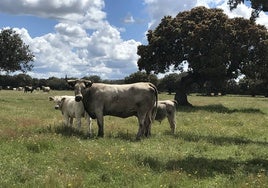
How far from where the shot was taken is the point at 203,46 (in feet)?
151

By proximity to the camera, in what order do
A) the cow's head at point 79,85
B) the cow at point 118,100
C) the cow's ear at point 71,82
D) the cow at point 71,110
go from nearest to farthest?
1. the cow's head at point 79,85
2. the cow's ear at point 71,82
3. the cow at point 118,100
4. the cow at point 71,110

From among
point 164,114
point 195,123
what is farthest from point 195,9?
point 164,114

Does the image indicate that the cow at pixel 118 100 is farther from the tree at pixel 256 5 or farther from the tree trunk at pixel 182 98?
the tree trunk at pixel 182 98

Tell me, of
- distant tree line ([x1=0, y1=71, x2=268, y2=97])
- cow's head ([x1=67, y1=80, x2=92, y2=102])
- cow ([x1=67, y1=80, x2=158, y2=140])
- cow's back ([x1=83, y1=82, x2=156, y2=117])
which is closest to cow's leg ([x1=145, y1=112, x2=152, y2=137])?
cow ([x1=67, y1=80, x2=158, y2=140])

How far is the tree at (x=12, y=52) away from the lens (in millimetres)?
55594

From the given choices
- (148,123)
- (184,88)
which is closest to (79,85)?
(148,123)

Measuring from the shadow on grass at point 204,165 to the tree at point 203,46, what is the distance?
98.7 ft

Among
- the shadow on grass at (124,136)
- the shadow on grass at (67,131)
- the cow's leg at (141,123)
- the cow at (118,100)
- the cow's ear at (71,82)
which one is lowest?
the shadow on grass at (124,136)

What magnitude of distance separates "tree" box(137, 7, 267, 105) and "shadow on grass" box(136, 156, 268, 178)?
1185 inches

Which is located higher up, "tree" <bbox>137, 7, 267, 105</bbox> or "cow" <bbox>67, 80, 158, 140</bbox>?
"tree" <bbox>137, 7, 267, 105</bbox>

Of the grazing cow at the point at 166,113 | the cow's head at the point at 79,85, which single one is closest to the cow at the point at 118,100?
the cow's head at the point at 79,85

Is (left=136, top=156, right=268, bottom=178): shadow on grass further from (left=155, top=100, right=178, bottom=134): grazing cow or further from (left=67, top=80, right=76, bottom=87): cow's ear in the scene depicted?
(left=155, top=100, right=178, bottom=134): grazing cow

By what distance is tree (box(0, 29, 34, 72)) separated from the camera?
5559 cm

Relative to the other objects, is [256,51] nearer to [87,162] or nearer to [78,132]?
[78,132]
